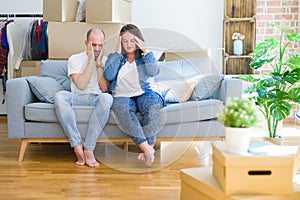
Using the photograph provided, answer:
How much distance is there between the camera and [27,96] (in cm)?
331

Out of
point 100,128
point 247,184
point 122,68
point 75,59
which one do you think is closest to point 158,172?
point 100,128

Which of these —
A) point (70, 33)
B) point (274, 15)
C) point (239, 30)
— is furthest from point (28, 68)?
point (274, 15)

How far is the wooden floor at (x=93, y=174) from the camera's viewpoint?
2.52 m

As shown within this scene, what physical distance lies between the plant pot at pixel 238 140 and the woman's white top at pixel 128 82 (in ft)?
4.77

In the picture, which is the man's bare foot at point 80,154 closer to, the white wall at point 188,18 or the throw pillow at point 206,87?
the throw pillow at point 206,87

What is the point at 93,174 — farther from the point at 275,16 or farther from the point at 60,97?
the point at 275,16

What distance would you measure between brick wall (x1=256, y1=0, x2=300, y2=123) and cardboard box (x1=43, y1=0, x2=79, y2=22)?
2.04m

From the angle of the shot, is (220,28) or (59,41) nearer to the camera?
(59,41)

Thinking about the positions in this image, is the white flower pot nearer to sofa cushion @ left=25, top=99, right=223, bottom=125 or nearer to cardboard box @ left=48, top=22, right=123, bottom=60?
cardboard box @ left=48, top=22, right=123, bottom=60

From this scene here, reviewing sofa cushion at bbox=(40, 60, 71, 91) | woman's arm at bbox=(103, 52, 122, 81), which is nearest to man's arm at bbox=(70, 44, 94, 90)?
woman's arm at bbox=(103, 52, 122, 81)

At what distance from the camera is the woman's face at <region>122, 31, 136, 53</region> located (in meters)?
3.12

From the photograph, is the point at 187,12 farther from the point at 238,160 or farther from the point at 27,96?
the point at 238,160

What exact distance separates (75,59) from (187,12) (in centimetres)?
208

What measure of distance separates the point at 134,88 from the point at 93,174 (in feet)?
2.13
